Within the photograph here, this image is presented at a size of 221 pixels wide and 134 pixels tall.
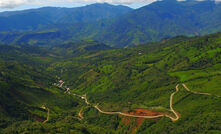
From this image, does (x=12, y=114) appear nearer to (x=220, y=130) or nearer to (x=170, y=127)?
(x=170, y=127)

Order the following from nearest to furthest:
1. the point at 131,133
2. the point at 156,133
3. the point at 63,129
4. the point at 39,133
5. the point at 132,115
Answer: the point at 39,133
the point at 63,129
the point at 156,133
the point at 131,133
the point at 132,115

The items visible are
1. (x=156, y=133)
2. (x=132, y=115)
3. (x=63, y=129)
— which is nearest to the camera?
(x=63, y=129)

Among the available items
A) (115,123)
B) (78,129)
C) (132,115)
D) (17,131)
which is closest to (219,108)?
(132,115)

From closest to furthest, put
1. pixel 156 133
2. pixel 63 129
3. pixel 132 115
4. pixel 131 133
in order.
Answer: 1. pixel 63 129
2. pixel 156 133
3. pixel 131 133
4. pixel 132 115

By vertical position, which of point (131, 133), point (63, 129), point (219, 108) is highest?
point (219, 108)

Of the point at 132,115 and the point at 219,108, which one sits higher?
the point at 219,108

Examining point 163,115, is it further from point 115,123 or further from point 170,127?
point 115,123

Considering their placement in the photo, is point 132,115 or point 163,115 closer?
point 163,115

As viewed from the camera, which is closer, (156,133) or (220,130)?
(220,130)

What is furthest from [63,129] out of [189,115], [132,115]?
[189,115]
